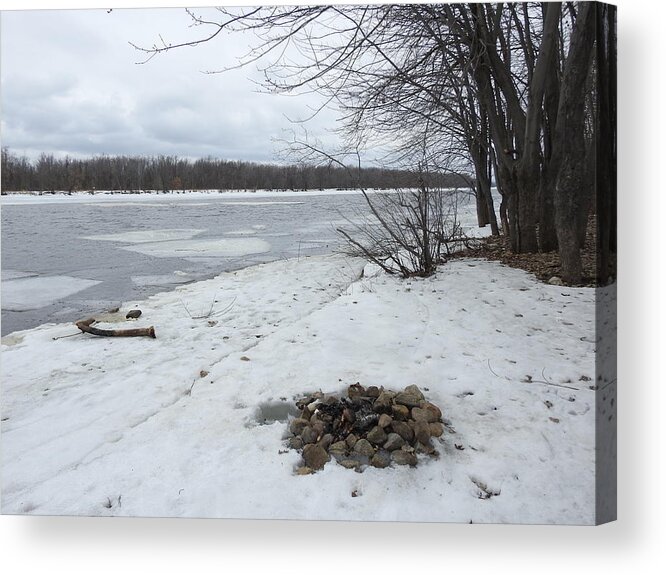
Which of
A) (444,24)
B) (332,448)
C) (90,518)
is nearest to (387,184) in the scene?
(444,24)

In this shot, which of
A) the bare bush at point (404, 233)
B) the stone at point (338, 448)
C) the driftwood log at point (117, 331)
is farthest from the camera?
the bare bush at point (404, 233)

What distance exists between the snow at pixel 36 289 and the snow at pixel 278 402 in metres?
0.19

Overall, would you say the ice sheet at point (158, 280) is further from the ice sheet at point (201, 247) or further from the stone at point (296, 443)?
the stone at point (296, 443)

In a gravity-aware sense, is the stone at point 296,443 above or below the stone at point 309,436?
below

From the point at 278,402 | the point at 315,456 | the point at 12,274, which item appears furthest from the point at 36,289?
the point at 315,456

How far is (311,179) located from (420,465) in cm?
187

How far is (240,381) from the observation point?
268 centimetres

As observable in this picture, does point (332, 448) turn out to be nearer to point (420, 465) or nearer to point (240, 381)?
point (420, 465)

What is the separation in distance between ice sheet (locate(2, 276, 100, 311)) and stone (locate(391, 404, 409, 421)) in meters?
2.00

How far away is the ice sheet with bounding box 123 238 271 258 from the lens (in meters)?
3.00

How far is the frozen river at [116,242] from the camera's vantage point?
8.84 ft

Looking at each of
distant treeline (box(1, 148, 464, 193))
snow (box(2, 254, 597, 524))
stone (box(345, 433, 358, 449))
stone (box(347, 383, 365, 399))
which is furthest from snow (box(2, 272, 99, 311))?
stone (box(345, 433, 358, 449))

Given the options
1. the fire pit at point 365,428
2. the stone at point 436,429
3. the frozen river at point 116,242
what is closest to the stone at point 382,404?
the fire pit at point 365,428

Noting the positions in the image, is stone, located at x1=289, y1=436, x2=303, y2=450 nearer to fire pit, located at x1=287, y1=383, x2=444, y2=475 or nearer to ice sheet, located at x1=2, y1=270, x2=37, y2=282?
fire pit, located at x1=287, y1=383, x2=444, y2=475
